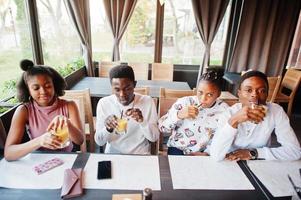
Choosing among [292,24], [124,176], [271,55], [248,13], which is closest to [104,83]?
[124,176]

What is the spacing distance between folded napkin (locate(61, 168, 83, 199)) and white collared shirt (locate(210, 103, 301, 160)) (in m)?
0.72

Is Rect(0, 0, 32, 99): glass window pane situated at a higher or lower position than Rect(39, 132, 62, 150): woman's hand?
higher

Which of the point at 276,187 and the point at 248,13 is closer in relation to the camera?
the point at 276,187

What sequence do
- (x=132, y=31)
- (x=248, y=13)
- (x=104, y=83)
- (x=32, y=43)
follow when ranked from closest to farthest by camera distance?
(x=32, y=43), (x=104, y=83), (x=248, y=13), (x=132, y=31)

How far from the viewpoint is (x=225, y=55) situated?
14.0 ft

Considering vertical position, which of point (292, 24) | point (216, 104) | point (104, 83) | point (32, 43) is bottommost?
point (104, 83)

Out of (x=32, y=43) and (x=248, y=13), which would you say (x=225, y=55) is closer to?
(x=248, y=13)

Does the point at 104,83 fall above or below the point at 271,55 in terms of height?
below

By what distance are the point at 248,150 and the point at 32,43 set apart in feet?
8.27

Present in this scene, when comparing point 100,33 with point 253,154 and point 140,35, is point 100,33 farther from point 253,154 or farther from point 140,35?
point 253,154

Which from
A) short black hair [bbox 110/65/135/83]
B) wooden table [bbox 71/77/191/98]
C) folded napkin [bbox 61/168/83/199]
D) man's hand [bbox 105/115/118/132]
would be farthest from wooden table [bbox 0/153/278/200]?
wooden table [bbox 71/77/191/98]

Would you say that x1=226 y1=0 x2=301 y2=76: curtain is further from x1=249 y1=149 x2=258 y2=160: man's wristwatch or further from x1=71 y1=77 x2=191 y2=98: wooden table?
x1=249 y1=149 x2=258 y2=160: man's wristwatch

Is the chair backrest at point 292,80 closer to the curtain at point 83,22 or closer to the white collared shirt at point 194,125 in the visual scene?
the white collared shirt at point 194,125

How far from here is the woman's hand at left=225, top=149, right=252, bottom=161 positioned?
1.21m
